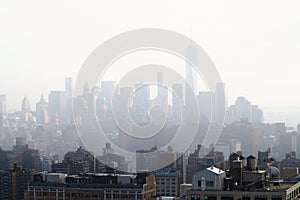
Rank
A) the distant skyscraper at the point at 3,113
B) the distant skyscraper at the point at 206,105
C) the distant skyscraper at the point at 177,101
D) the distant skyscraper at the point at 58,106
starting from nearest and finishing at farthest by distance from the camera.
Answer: the distant skyscraper at the point at 177,101 → the distant skyscraper at the point at 206,105 → the distant skyscraper at the point at 58,106 → the distant skyscraper at the point at 3,113

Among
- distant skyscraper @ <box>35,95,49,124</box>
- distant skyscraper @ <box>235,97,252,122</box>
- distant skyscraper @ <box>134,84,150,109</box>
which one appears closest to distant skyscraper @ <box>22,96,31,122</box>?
distant skyscraper @ <box>35,95,49,124</box>

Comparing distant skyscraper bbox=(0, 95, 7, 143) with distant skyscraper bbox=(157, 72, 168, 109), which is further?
distant skyscraper bbox=(0, 95, 7, 143)

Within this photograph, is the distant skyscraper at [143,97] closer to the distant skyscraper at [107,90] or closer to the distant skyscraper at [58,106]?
the distant skyscraper at [107,90]

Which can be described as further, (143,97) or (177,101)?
(177,101)

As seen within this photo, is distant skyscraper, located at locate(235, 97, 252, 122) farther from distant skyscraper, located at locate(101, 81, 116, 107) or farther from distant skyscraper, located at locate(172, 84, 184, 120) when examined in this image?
distant skyscraper, located at locate(101, 81, 116, 107)

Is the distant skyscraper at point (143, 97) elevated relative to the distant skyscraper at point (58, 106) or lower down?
lower down

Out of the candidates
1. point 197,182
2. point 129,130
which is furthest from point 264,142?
point 197,182

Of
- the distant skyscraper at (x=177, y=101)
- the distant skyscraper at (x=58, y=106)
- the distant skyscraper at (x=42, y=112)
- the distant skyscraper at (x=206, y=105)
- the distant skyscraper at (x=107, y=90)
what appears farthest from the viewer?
the distant skyscraper at (x=42, y=112)

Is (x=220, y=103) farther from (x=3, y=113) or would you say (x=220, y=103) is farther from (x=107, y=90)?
(x=3, y=113)

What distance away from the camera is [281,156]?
20875 millimetres

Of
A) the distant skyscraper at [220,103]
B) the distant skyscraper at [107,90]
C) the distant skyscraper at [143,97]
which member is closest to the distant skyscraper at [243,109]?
the distant skyscraper at [220,103]

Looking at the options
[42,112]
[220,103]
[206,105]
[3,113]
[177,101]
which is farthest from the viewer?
[3,113]

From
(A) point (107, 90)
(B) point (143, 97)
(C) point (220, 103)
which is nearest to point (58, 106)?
(C) point (220, 103)

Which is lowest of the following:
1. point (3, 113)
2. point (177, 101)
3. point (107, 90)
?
point (177, 101)
